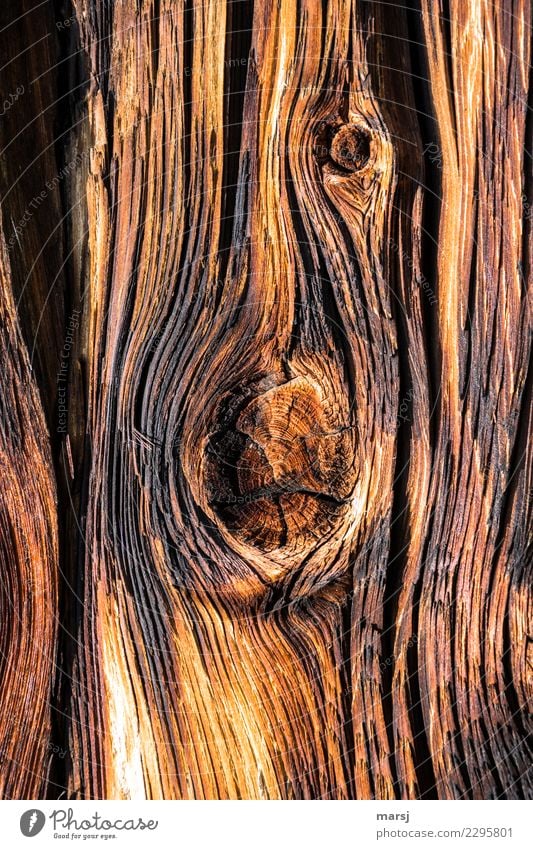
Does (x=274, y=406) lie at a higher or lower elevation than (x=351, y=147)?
lower

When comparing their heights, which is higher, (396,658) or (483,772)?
(396,658)

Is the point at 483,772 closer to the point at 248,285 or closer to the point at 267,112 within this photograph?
the point at 248,285

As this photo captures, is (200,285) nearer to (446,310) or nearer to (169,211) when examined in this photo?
(169,211)
